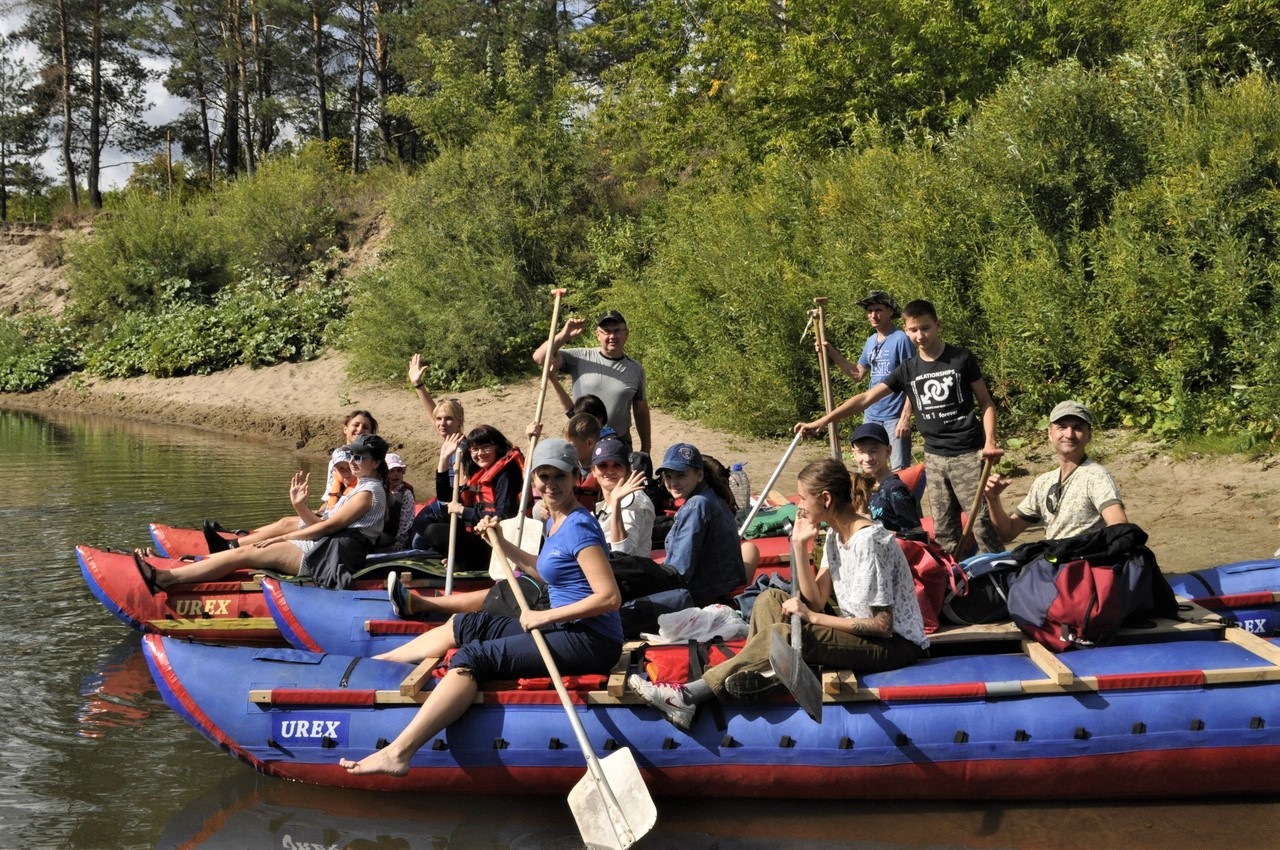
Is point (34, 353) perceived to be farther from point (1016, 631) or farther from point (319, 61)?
point (1016, 631)

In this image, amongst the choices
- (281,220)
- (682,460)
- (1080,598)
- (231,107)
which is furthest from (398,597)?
(231,107)

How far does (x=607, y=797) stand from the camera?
528 cm

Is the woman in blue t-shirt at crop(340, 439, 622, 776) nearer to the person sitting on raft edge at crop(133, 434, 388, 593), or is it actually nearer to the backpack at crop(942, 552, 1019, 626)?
the backpack at crop(942, 552, 1019, 626)

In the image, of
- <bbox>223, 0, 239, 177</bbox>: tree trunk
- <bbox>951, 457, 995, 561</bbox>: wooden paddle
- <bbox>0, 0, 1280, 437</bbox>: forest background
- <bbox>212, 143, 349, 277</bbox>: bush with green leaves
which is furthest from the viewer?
<bbox>223, 0, 239, 177</bbox>: tree trunk

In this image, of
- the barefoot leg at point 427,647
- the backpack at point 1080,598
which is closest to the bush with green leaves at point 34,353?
the barefoot leg at point 427,647

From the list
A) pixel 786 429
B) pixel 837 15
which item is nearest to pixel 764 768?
pixel 786 429

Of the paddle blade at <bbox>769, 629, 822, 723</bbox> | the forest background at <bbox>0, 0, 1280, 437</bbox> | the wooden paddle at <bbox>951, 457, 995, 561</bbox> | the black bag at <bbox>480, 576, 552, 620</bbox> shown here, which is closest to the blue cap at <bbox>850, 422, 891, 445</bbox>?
the wooden paddle at <bbox>951, 457, 995, 561</bbox>

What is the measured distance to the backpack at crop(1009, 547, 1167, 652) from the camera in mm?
5707

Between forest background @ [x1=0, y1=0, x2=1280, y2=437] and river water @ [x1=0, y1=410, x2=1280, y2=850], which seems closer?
river water @ [x1=0, y1=410, x2=1280, y2=850]

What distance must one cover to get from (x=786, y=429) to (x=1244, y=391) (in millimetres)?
5119

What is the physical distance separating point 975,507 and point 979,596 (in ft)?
3.13

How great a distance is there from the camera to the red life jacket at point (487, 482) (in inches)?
319

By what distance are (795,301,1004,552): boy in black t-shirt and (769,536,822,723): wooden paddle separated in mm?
2201

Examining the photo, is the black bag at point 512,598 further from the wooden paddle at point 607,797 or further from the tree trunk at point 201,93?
the tree trunk at point 201,93
